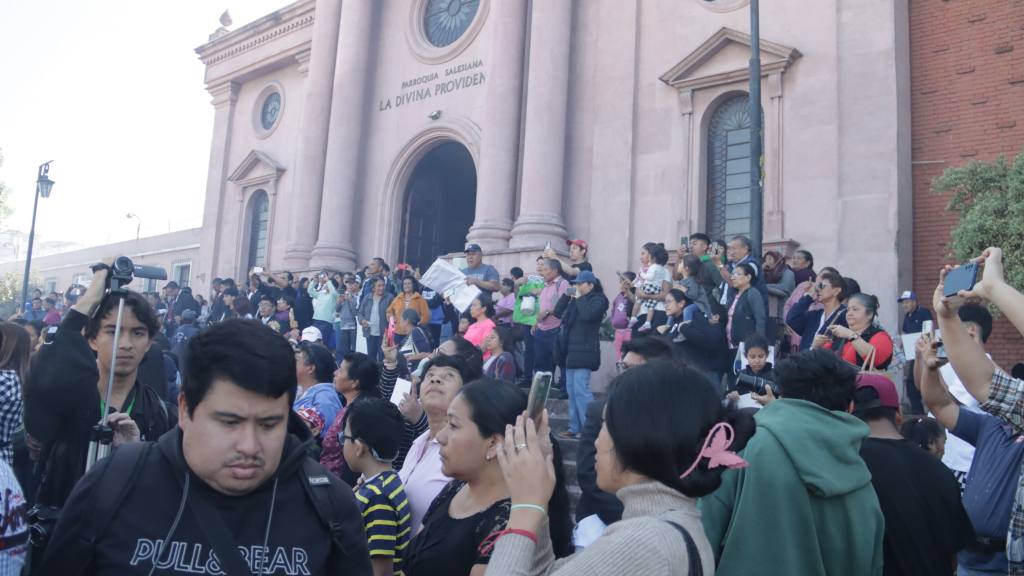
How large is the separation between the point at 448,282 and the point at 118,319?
9482 mm

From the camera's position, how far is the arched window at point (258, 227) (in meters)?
23.0

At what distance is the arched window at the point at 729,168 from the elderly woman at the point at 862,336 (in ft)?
23.2

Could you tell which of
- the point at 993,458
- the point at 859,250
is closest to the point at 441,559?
the point at 993,458

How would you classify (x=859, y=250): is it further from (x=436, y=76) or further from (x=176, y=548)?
(x=176, y=548)

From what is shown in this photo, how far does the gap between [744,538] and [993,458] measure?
7.12 feet

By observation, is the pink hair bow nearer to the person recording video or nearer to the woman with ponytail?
the woman with ponytail

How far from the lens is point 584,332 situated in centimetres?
903

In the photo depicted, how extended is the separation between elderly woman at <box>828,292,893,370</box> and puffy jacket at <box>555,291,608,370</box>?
8.89 ft

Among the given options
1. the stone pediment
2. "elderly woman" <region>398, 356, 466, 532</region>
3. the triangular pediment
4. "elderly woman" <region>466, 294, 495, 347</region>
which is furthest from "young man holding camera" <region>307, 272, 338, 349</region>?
"elderly woman" <region>398, 356, 466, 532</region>

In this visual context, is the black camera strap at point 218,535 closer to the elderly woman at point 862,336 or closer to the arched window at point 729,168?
the elderly woman at point 862,336

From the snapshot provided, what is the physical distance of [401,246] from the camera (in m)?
19.2

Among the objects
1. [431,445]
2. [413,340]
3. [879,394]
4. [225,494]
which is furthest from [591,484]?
[413,340]

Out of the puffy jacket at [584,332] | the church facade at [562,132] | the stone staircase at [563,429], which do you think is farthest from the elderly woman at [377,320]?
the puffy jacket at [584,332]

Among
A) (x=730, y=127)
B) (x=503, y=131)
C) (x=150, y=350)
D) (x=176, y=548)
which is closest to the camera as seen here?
(x=176, y=548)
